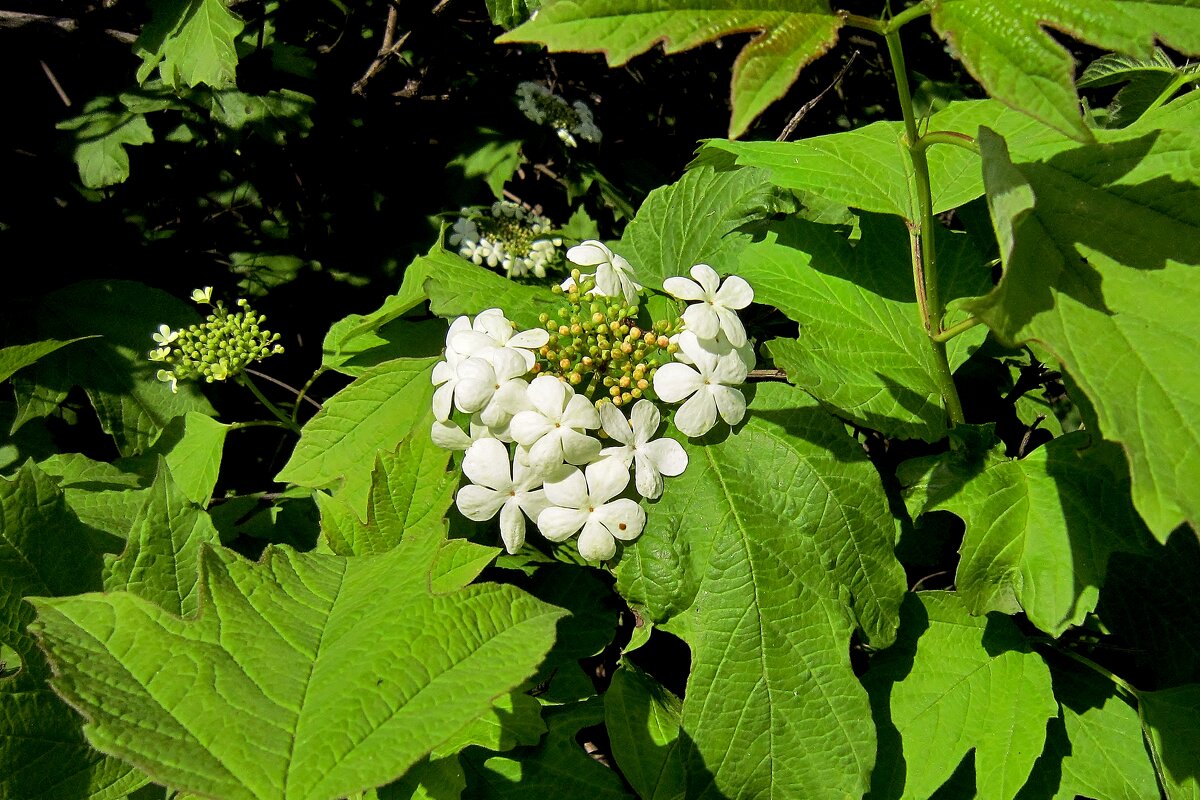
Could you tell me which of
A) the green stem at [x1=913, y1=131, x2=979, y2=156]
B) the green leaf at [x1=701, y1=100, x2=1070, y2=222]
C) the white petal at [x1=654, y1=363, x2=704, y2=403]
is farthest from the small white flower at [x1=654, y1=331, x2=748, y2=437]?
the green stem at [x1=913, y1=131, x2=979, y2=156]

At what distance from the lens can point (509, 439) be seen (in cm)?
153

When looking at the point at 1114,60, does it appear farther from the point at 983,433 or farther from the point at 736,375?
the point at 736,375

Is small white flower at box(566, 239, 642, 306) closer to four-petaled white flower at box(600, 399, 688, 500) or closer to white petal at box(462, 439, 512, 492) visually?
four-petaled white flower at box(600, 399, 688, 500)

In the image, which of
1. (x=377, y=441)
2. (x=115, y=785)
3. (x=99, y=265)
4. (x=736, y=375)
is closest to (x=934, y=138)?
(x=736, y=375)

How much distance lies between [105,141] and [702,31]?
7.36ft

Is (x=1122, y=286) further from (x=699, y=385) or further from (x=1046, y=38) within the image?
(x=699, y=385)

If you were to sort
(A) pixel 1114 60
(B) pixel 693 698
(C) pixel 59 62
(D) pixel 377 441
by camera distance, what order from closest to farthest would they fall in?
(B) pixel 693 698
(D) pixel 377 441
(A) pixel 1114 60
(C) pixel 59 62

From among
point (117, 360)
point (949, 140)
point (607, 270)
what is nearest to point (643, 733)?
point (607, 270)

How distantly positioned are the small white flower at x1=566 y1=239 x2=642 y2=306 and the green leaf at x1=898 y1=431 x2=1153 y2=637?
0.67 metres

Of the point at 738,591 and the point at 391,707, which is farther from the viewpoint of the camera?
the point at 738,591

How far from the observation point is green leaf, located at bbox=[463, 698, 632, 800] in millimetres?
1467

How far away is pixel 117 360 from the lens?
2.62 meters

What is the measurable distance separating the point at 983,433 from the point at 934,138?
571 mm

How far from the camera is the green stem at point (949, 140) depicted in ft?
3.96
